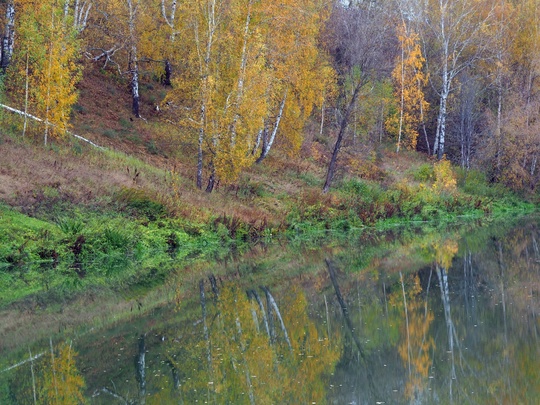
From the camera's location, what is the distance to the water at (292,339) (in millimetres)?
9094

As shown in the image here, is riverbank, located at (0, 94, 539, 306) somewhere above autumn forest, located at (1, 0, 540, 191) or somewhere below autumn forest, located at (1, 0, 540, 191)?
below

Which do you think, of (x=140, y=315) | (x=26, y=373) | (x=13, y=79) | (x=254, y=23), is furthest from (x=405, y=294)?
(x=13, y=79)

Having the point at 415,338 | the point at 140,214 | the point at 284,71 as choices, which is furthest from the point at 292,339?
the point at 284,71

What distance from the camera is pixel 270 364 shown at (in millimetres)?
10219

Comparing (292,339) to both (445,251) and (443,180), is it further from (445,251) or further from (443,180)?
(443,180)

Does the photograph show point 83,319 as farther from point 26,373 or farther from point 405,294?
point 405,294

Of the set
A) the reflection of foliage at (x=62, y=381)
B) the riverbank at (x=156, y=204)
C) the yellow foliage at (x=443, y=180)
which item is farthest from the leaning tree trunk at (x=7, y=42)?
the yellow foliage at (x=443, y=180)

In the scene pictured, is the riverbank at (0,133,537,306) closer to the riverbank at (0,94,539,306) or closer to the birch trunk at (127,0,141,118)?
the riverbank at (0,94,539,306)

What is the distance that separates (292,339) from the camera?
1180 cm

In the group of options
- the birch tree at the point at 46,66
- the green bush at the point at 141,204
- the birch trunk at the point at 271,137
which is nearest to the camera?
the green bush at the point at 141,204

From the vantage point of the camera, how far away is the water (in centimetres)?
909

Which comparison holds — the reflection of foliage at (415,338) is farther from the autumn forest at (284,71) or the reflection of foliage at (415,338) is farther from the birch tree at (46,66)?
the birch tree at (46,66)

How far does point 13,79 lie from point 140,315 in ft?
66.9

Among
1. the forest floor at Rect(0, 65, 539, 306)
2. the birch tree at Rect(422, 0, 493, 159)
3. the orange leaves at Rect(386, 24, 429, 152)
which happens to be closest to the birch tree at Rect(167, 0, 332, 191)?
the forest floor at Rect(0, 65, 539, 306)
